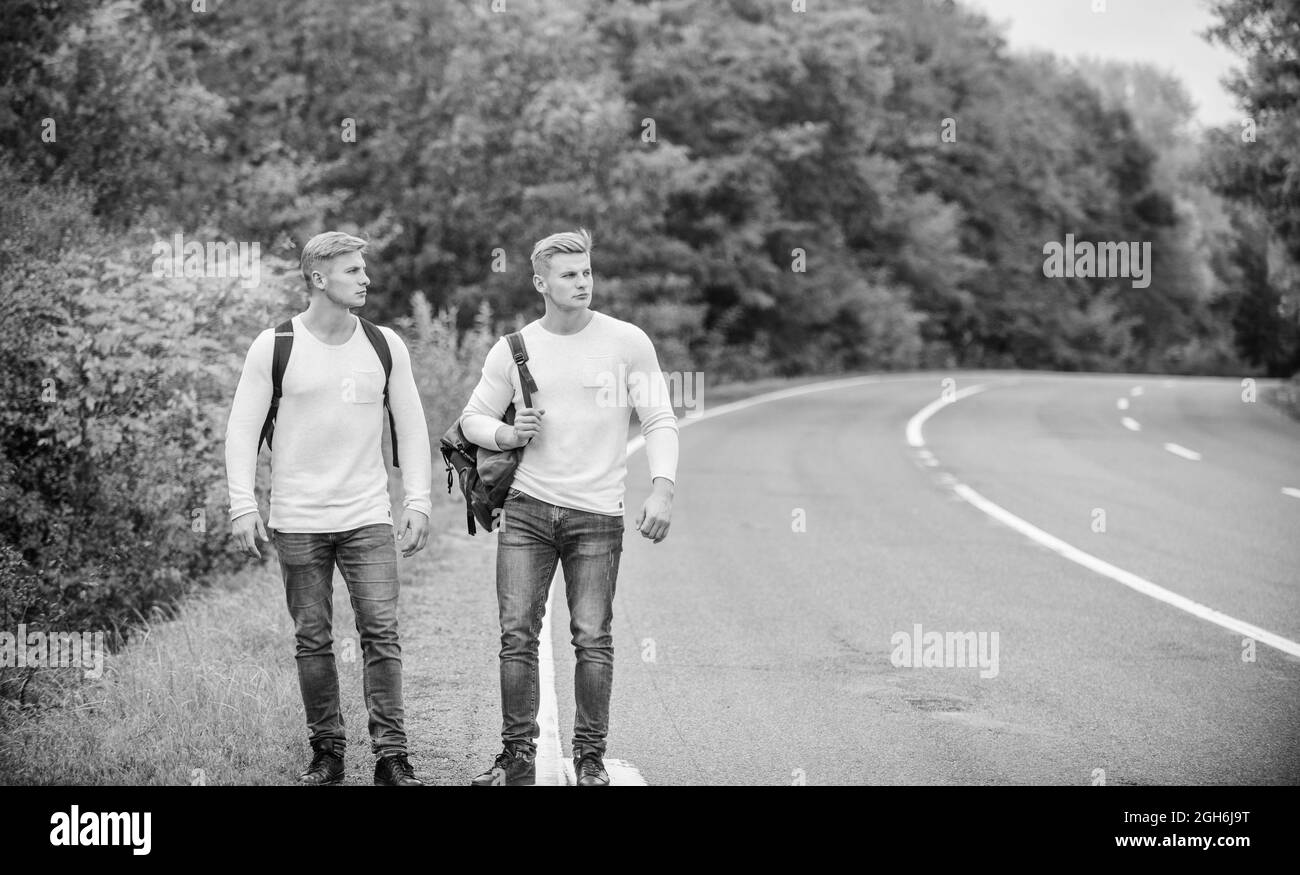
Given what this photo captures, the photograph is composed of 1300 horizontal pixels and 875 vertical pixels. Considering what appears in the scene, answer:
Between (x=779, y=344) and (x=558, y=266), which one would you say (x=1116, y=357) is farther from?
(x=558, y=266)

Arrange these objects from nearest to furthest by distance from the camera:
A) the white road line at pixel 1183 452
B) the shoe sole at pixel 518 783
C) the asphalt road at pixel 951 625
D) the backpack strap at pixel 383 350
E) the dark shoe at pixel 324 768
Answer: the shoe sole at pixel 518 783 < the dark shoe at pixel 324 768 < the backpack strap at pixel 383 350 < the asphalt road at pixel 951 625 < the white road line at pixel 1183 452

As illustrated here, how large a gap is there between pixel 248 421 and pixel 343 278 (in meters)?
0.64

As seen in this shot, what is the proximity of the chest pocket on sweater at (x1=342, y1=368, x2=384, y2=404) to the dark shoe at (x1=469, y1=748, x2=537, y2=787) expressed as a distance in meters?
1.41

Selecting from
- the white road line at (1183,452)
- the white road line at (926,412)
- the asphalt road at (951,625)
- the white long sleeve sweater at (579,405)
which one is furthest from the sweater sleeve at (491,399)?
the white road line at (926,412)

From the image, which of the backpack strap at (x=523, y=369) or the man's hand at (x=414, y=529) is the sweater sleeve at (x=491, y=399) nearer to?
the backpack strap at (x=523, y=369)

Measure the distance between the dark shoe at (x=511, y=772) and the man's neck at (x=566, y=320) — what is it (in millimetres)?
1562

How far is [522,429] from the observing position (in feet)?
17.8

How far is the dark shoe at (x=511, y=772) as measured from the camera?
5.41m

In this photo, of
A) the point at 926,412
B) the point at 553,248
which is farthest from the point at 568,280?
the point at 926,412

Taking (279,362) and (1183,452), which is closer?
(279,362)

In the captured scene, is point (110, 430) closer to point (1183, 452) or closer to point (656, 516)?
point (656, 516)

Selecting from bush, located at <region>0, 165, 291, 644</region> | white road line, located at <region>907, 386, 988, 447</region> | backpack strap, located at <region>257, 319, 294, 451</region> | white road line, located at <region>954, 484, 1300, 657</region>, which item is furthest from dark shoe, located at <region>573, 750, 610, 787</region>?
white road line, located at <region>907, 386, 988, 447</region>

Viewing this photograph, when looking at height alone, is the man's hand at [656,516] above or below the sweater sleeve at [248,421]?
below

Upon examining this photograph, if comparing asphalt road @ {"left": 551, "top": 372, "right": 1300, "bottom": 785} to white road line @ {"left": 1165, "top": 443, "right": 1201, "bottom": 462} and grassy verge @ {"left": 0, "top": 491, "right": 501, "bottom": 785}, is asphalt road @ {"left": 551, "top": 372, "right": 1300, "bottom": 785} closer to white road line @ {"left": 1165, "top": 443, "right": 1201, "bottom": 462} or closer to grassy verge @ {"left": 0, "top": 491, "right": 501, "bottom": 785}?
white road line @ {"left": 1165, "top": 443, "right": 1201, "bottom": 462}
